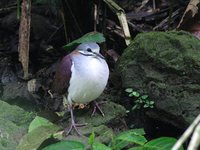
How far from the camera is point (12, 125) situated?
424 centimetres

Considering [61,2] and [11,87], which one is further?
[61,2]

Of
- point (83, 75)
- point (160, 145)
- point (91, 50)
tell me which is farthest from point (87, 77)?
point (160, 145)

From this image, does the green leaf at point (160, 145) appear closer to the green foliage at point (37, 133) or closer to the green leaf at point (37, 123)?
the green foliage at point (37, 133)

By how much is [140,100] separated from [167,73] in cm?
40

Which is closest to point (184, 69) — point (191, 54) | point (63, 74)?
point (191, 54)

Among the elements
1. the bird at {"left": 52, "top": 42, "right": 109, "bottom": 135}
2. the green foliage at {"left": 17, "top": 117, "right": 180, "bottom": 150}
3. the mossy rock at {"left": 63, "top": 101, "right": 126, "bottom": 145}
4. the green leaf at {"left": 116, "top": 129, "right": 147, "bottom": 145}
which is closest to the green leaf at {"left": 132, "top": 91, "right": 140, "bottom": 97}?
the mossy rock at {"left": 63, "top": 101, "right": 126, "bottom": 145}

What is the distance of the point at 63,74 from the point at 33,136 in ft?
2.19

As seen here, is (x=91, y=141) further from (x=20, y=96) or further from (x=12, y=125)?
(x=20, y=96)

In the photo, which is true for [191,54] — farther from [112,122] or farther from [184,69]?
[112,122]

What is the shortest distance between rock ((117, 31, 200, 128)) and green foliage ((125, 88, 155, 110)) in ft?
0.15

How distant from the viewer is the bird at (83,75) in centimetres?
395

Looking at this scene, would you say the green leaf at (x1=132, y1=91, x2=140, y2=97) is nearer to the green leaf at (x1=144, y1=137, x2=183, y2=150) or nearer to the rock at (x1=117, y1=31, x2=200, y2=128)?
the rock at (x1=117, y1=31, x2=200, y2=128)

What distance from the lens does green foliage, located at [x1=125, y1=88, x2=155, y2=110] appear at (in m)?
4.49

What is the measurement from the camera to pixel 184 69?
4395 mm
